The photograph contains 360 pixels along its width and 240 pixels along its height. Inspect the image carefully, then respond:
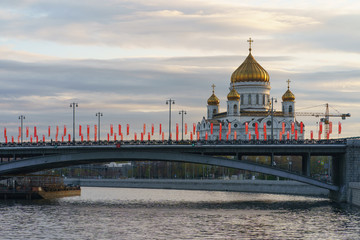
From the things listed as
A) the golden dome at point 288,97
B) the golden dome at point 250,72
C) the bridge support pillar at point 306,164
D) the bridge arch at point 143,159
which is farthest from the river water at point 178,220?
the golden dome at point 288,97

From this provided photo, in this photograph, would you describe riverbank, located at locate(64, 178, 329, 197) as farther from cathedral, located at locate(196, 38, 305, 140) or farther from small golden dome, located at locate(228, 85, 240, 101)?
Answer: small golden dome, located at locate(228, 85, 240, 101)

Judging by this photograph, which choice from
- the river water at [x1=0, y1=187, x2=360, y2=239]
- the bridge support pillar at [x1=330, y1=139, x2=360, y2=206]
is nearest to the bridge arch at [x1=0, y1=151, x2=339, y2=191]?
the bridge support pillar at [x1=330, y1=139, x2=360, y2=206]

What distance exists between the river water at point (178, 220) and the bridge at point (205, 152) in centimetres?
399

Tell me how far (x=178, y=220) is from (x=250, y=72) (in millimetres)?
104234

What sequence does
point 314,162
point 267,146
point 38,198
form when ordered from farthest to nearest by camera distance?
point 314,162 < point 38,198 < point 267,146

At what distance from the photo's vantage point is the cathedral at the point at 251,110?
16650cm

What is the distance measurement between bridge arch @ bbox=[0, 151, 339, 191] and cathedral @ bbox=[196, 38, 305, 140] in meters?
76.3

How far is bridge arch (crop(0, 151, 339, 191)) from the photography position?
286ft

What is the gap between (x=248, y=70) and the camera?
170 m

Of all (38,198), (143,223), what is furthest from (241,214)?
(38,198)

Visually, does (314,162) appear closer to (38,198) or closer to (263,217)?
(38,198)

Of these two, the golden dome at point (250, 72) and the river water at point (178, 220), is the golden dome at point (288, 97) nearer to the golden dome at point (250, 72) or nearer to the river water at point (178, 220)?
the golden dome at point (250, 72)

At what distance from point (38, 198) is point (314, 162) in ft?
224

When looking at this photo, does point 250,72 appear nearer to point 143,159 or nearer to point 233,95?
point 233,95
